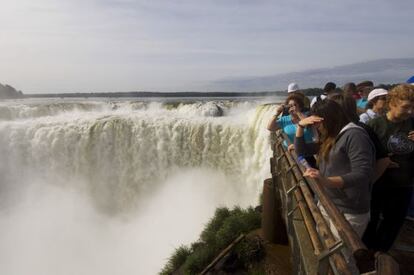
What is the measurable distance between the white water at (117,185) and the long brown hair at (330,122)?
10030 mm

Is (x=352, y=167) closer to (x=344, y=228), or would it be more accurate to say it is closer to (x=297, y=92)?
(x=344, y=228)

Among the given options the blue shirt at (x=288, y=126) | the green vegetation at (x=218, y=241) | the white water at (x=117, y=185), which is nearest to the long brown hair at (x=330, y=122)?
the blue shirt at (x=288, y=126)

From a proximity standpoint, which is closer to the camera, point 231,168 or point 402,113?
point 402,113

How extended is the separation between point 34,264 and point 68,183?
17.0ft

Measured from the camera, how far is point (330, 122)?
2.96 m

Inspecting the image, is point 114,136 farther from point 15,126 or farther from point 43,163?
point 15,126

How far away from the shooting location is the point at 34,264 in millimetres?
15125

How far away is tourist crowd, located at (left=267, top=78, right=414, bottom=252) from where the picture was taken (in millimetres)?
2758

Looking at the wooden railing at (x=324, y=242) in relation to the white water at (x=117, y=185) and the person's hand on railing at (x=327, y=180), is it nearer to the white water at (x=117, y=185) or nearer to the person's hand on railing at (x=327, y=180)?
the person's hand on railing at (x=327, y=180)

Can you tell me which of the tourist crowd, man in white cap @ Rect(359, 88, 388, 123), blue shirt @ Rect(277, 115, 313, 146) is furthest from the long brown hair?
blue shirt @ Rect(277, 115, 313, 146)

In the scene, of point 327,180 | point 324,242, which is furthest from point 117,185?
point 324,242

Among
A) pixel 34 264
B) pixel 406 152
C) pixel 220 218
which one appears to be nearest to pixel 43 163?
pixel 34 264

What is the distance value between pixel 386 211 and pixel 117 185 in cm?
1610

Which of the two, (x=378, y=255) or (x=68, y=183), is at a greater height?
(x=378, y=255)
